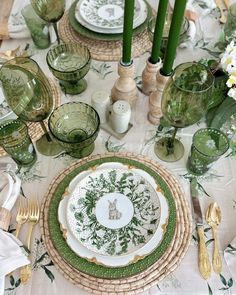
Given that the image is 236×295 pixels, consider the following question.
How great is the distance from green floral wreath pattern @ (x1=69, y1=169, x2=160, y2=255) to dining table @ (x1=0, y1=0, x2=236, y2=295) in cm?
9

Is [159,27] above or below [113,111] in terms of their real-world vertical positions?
above

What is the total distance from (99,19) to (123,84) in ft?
0.98

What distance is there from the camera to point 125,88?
94cm

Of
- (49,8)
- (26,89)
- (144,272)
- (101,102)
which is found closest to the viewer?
(144,272)

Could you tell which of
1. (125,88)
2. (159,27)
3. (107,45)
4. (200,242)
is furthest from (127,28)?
(200,242)

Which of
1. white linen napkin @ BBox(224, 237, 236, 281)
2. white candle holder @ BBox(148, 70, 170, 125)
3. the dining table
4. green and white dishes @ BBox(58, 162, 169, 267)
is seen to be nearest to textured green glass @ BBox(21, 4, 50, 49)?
the dining table

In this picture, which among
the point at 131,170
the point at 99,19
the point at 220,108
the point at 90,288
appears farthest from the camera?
the point at 99,19

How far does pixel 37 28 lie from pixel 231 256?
0.87 m

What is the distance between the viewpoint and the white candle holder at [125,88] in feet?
2.98

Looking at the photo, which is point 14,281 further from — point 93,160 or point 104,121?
point 104,121

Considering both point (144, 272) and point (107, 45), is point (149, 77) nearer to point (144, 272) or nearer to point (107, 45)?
point (107, 45)

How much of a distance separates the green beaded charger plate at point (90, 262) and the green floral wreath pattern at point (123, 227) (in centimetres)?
3

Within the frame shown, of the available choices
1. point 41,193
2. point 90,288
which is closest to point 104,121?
point 41,193

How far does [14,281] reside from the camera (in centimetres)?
72
